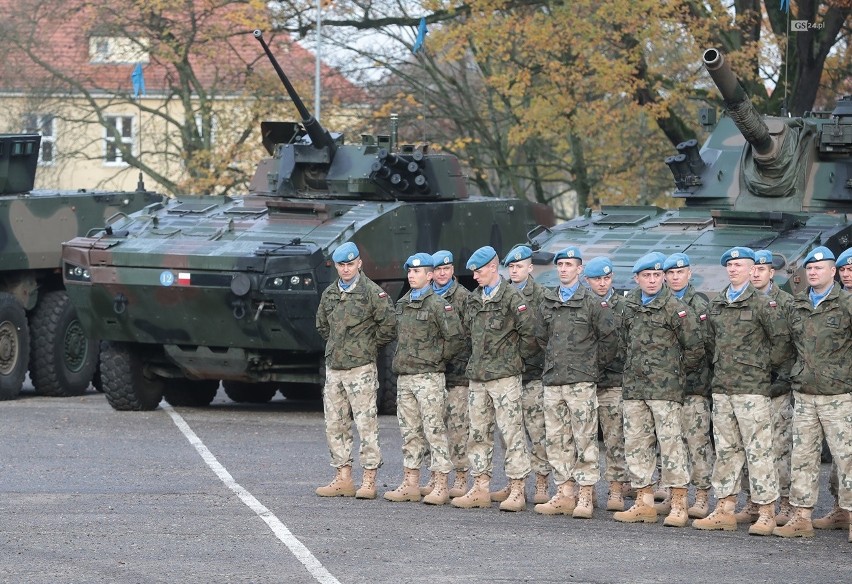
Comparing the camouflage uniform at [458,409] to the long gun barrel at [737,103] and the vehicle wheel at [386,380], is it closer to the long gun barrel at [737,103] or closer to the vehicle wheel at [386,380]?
the long gun barrel at [737,103]

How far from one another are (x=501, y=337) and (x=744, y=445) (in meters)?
1.70

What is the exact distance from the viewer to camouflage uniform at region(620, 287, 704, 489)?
9.98 meters

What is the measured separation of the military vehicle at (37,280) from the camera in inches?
683

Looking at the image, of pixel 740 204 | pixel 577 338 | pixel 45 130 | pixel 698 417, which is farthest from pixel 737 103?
pixel 45 130

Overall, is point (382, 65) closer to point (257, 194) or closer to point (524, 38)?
point (524, 38)

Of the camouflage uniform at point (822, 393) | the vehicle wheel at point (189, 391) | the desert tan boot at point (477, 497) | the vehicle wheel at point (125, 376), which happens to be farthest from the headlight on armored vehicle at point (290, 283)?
the camouflage uniform at point (822, 393)

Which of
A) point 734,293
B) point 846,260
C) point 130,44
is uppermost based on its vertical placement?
point 130,44

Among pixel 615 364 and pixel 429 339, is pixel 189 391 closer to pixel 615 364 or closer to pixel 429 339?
pixel 429 339

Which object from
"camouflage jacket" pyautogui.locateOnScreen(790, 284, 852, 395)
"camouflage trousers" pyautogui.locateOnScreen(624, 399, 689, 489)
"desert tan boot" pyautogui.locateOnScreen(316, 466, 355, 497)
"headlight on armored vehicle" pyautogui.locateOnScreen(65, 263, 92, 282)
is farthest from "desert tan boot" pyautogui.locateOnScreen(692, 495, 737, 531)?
"headlight on armored vehicle" pyautogui.locateOnScreen(65, 263, 92, 282)

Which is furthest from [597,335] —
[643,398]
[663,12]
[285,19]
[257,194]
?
[285,19]

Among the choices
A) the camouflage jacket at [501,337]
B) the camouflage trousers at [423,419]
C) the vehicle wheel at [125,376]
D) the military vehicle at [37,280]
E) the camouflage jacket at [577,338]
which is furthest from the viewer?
the military vehicle at [37,280]

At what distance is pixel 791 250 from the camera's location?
12.8m

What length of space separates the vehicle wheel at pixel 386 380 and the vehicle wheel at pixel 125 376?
2.24 meters

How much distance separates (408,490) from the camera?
35.3ft
